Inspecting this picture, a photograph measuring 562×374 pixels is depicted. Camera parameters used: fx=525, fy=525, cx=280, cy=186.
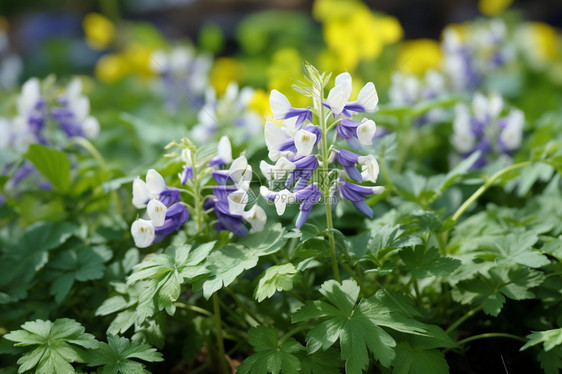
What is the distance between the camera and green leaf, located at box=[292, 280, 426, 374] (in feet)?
4.50

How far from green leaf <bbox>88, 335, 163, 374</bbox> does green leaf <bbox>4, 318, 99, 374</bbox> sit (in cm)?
3

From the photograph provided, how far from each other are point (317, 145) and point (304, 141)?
0.43ft

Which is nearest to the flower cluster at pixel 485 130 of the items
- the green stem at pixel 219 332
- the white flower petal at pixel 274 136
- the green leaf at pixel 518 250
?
the green leaf at pixel 518 250

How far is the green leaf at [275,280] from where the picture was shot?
4.86 ft

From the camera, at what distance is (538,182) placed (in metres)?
2.62

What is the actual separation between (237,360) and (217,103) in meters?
1.66

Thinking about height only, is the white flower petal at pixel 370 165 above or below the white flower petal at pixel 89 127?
above

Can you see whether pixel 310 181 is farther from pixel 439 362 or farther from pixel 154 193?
pixel 439 362

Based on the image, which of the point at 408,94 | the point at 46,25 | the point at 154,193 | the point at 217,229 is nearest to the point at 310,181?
the point at 217,229

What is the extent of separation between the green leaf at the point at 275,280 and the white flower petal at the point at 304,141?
346mm

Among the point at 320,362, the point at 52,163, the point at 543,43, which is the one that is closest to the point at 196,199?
the point at 320,362

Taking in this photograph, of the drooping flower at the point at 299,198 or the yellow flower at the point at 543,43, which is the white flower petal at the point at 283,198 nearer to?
the drooping flower at the point at 299,198

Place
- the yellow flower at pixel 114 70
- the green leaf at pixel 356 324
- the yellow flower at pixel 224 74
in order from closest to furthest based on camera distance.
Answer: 1. the green leaf at pixel 356 324
2. the yellow flower at pixel 224 74
3. the yellow flower at pixel 114 70

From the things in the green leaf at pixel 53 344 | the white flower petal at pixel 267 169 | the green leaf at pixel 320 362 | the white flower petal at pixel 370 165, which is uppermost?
the white flower petal at pixel 370 165
